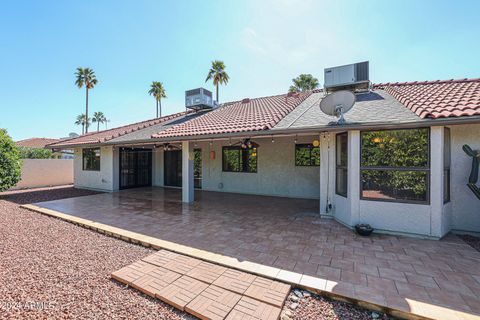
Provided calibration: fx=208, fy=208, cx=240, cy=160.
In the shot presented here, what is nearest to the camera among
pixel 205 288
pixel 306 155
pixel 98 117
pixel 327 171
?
pixel 205 288

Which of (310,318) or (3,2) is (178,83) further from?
(310,318)

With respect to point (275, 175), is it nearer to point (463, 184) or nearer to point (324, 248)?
point (324, 248)

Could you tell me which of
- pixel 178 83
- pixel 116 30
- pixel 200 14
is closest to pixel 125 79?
pixel 178 83

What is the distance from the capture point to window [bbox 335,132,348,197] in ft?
18.9

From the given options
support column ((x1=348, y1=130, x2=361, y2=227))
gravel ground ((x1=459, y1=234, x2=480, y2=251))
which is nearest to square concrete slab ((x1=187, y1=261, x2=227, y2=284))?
support column ((x1=348, y1=130, x2=361, y2=227))

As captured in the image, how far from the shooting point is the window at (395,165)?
4855mm

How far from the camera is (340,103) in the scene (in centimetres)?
554

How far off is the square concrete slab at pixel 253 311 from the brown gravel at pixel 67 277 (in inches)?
24.6

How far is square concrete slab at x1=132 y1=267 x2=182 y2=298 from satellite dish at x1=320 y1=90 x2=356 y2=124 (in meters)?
5.08

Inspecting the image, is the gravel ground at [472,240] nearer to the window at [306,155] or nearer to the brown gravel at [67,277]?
the window at [306,155]

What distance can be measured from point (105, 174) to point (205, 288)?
1116cm

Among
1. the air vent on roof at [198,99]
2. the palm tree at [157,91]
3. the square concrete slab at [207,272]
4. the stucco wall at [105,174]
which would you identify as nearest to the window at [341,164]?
the square concrete slab at [207,272]

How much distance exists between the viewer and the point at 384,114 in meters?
5.46

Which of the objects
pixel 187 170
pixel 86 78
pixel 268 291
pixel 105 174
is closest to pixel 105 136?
pixel 105 174
